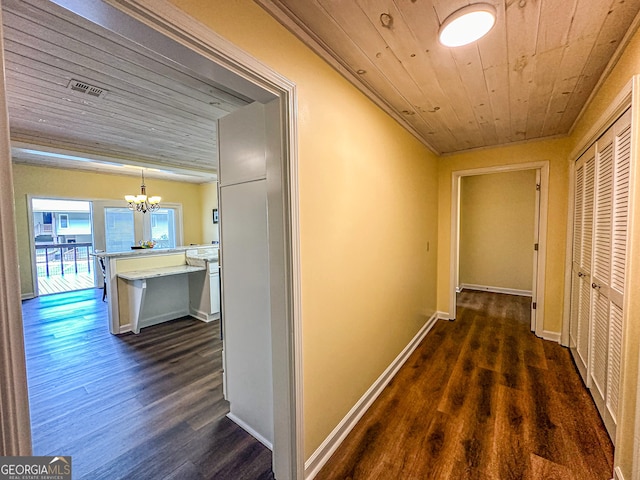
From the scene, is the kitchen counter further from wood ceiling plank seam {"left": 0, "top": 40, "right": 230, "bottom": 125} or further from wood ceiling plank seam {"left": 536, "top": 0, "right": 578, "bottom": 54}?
wood ceiling plank seam {"left": 536, "top": 0, "right": 578, "bottom": 54}

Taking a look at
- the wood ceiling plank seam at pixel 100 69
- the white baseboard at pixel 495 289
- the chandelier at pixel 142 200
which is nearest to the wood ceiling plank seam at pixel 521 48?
the wood ceiling plank seam at pixel 100 69

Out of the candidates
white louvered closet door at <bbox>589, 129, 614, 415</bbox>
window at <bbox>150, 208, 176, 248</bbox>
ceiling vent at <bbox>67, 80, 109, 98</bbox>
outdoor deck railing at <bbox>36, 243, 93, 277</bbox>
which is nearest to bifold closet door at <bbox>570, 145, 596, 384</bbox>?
white louvered closet door at <bbox>589, 129, 614, 415</bbox>

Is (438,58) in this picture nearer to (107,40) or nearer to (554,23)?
(554,23)

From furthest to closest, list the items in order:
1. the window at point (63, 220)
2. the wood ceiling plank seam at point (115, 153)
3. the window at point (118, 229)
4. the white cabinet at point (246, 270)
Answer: the window at point (63, 220)
the window at point (118, 229)
the wood ceiling plank seam at point (115, 153)
the white cabinet at point (246, 270)

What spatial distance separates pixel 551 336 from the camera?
10.5 feet

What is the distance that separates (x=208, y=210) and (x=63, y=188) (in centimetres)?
305

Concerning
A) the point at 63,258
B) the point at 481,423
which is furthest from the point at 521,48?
the point at 63,258

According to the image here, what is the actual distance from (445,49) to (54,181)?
24.3 ft

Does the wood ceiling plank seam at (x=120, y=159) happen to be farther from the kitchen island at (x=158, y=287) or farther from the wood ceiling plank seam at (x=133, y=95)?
the wood ceiling plank seam at (x=133, y=95)

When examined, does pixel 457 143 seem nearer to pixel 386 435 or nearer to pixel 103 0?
pixel 386 435

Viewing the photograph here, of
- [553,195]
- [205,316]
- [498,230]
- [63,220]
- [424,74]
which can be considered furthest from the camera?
[63,220]

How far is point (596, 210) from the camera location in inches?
82.8

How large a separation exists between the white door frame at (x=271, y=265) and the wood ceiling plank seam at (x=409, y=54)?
0.52 metres

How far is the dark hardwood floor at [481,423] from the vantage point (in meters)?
1.57
